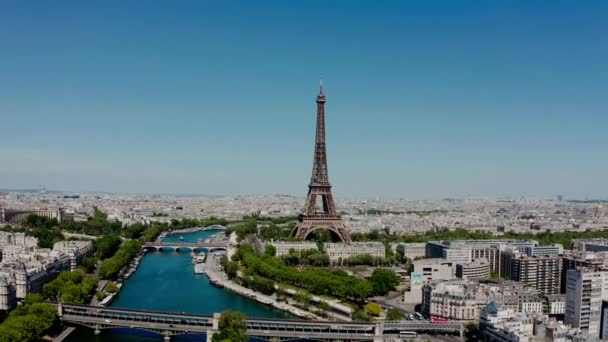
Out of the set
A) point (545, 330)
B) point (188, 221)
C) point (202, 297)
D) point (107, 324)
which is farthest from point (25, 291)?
point (188, 221)

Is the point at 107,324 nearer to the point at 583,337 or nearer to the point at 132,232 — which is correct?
the point at 583,337

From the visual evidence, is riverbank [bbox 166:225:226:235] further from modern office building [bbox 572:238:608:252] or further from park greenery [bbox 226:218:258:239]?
modern office building [bbox 572:238:608:252]

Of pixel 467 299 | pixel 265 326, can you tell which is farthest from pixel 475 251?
pixel 265 326

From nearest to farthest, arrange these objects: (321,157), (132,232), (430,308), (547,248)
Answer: (430,308), (547,248), (321,157), (132,232)

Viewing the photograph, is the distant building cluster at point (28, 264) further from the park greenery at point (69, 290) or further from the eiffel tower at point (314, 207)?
the eiffel tower at point (314, 207)

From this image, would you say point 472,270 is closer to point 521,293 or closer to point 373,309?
point 521,293
